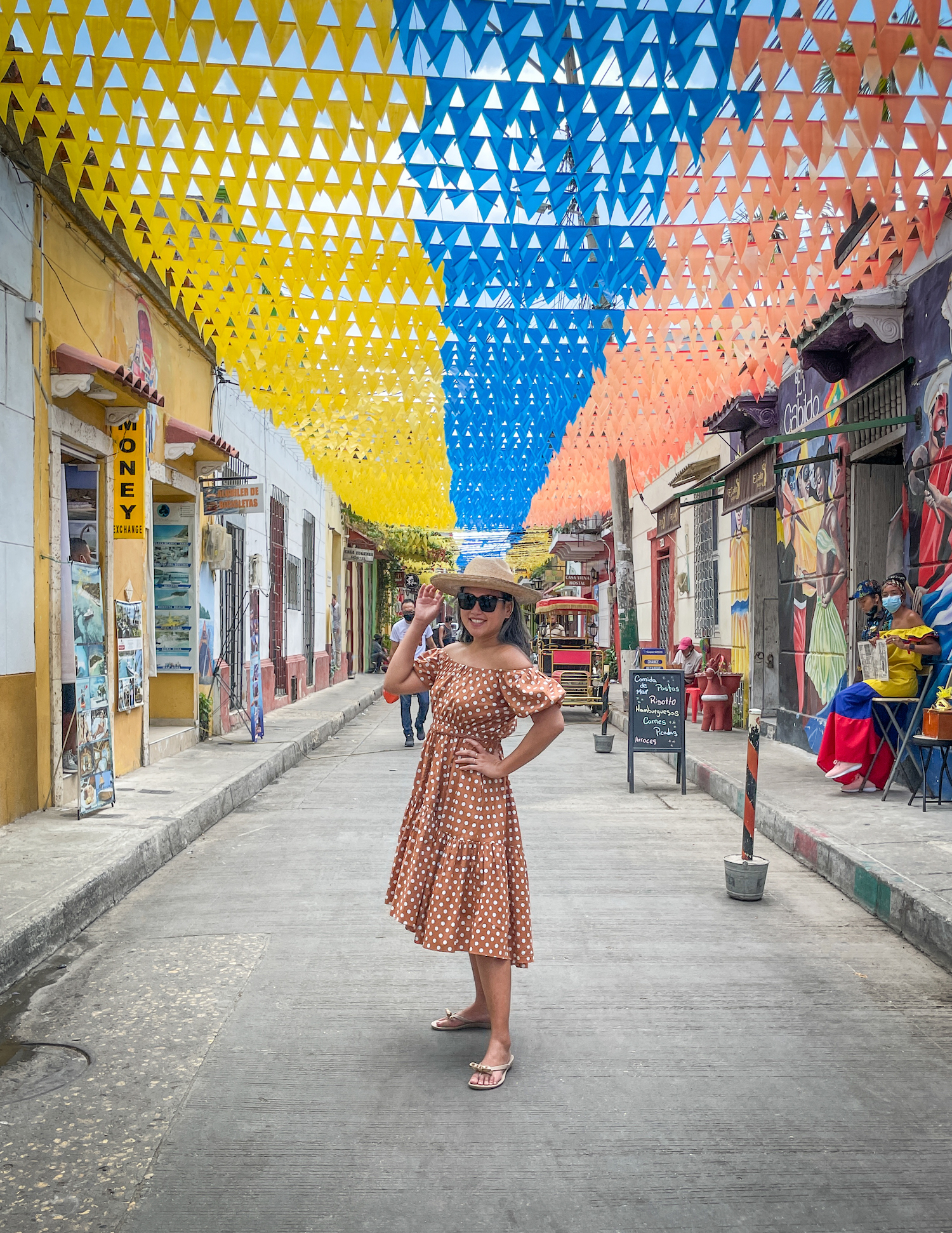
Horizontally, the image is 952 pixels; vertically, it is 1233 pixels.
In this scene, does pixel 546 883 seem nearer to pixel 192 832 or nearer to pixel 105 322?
pixel 192 832

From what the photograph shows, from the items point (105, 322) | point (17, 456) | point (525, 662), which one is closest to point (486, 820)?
point (525, 662)

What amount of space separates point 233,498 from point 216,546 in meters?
0.65

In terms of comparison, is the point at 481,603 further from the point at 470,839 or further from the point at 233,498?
the point at 233,498

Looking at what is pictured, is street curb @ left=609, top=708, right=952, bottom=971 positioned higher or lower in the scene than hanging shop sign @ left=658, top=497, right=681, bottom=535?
lower

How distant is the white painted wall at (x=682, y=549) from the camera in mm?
16047

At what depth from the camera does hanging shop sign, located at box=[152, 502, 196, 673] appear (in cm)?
1224

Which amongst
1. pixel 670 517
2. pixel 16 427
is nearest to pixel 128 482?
pixel 16 427

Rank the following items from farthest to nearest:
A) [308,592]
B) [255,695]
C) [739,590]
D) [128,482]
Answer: [308,592] → [739,590] → [255,695] → [128,482]

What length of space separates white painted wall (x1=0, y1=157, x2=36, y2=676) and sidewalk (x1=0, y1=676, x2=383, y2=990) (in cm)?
129

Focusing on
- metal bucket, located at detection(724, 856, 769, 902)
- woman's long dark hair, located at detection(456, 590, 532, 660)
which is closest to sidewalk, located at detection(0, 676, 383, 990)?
woman's long dark hair, located at detection(456, 590, 532, 660)

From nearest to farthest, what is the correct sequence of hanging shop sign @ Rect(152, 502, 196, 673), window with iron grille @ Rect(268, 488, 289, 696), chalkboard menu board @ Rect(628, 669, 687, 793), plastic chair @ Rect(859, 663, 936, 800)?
plastic chair @ Rect(859, 663, 936, 800) → chalkboard menu board @ Rect(628, 669, 687, 793) → hanging shop sign @ Rect(152, 502, 196, 673) → window with iron grille @ Rect(268, 488, 289, 696)

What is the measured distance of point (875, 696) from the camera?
27.7 ft

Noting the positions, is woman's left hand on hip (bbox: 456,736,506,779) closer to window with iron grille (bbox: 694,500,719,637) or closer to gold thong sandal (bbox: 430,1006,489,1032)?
gold thong sandal (bbox: 430,1006,489,1032)

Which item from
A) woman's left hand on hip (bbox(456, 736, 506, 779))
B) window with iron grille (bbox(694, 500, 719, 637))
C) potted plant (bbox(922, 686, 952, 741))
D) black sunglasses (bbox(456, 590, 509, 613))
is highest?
window with iron grille (bbox(694, 500, 719, 637))
